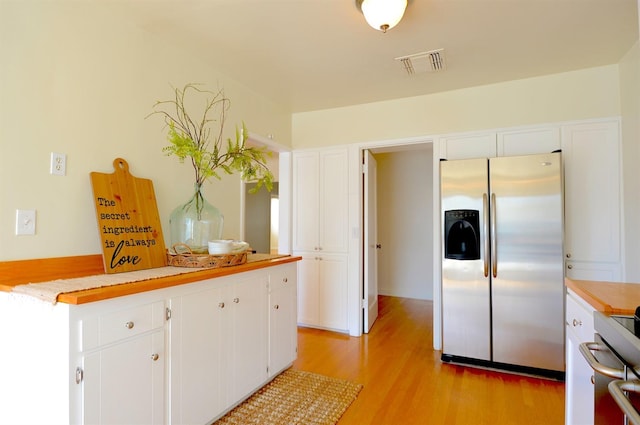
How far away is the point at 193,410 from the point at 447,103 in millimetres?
3208

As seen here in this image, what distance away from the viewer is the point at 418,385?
2.45m

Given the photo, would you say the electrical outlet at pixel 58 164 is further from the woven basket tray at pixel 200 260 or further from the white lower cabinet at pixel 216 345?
the white lower cabinet at pixel 216 345

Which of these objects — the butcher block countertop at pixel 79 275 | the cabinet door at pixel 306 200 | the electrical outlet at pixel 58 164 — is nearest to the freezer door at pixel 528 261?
the cabinet door at pixel 306 200

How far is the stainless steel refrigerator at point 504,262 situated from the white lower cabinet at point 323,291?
1127mm

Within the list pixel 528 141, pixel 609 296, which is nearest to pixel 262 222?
pixel 528 141

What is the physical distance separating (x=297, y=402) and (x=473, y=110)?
9.51ft

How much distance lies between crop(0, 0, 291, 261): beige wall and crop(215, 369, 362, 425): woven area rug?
4.13 feet

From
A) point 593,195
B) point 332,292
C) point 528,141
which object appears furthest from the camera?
point 332,292

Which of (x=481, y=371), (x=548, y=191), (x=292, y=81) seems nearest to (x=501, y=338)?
(x=481, y=371)

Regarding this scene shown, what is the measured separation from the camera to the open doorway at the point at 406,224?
5184mm

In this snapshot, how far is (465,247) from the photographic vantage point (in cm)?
281

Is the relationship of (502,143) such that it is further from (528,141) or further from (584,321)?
(584,321)

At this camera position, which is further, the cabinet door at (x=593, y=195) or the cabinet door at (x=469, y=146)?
the cabinet door at (x=469, y=146)

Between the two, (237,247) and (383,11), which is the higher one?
(383,11)
